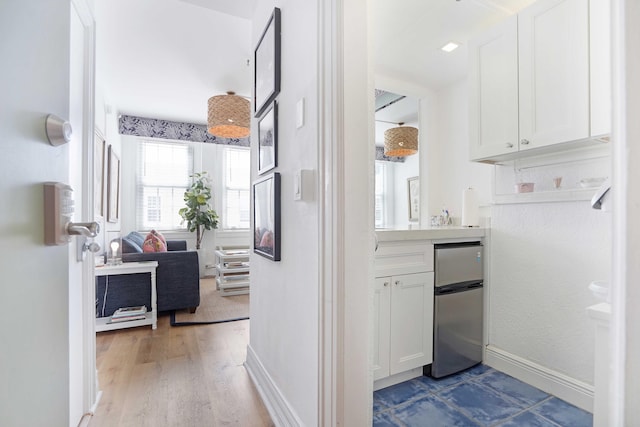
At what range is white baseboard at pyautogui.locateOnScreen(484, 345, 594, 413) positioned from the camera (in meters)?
1.69

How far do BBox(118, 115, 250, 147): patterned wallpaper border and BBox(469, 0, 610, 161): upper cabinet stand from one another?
4361 mm

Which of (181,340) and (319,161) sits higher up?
(319,161)

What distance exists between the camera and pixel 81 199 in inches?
60.0

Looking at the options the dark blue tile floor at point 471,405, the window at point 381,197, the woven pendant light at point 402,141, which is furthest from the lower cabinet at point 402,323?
the window at point 381,197

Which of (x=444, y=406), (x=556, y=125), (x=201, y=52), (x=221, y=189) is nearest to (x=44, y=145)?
(x=444, y=406)

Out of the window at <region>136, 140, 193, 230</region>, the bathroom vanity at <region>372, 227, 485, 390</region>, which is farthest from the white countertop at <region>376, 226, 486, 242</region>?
the window at <region>136, 140, 193, 230</region>

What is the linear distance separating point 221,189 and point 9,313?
17.7 ft

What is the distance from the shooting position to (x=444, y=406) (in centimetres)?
170

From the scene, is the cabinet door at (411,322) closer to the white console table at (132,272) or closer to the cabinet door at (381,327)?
the cabinet door at (381,327)

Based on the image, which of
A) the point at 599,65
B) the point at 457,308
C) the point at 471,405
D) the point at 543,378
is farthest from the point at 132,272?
the point at 599,65

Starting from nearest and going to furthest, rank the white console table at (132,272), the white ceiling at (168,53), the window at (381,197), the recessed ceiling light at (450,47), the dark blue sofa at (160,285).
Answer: the recessed ceiling light at (450,47) < the white ceiling at (168,53) < the white console table at (132,272) < the dark blue sofa at (160,285) < the window at (381,197)

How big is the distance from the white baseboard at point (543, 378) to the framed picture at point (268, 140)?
6.40 feet

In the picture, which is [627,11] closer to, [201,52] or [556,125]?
[556,125]

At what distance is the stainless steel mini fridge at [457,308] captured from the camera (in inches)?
76.3
